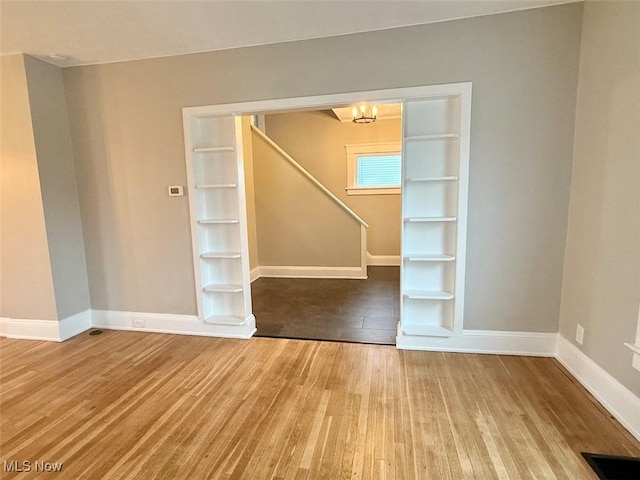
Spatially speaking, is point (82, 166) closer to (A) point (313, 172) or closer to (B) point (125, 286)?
(B) point (125, 286)

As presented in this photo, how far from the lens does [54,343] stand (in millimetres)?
3178

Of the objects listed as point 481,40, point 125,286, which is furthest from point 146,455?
point 481,40

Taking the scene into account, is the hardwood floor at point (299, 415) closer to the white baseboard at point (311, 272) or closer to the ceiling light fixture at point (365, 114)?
the white baseboard at point (311, 272)

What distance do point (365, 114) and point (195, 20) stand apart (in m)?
3.62

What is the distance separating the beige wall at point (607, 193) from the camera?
1863 millimetres

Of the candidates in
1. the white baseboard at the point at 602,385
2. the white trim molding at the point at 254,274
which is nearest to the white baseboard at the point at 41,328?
the white trim molding at the point at 254,274

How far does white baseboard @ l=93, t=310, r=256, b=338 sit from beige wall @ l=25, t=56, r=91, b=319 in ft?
0.96

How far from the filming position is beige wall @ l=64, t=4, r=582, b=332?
2445 mm

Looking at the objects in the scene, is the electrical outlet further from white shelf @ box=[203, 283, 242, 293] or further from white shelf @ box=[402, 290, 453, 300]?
white shelf @ box=[203, 283, 242, 293]

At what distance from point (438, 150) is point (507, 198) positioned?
0.66m

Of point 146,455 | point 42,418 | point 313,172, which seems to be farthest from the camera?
point 313,172

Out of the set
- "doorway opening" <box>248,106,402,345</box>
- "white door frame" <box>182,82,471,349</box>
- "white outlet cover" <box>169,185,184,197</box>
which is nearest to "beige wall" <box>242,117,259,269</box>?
"doorway opening" <box>248,106,402,345</box>

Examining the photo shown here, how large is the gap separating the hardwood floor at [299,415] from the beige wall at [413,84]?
68cm

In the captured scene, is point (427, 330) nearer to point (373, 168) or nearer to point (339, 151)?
point (373, 168)
